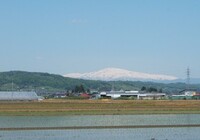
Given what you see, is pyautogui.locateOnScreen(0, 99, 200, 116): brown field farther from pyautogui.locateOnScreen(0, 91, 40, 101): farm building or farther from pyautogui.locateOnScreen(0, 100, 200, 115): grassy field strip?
pyautogui.locateOnScreen(0, 91, 40, 101): farm building

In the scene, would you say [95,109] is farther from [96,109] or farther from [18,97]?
[18,97]

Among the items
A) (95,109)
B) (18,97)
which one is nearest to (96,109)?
(95,109)

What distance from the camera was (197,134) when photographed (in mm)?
23172

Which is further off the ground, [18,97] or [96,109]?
A: [18,97]

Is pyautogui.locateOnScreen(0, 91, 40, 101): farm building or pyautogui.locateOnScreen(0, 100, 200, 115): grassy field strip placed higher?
pyautogui.locateOnScreen(0, 91, 40, 101): farm building

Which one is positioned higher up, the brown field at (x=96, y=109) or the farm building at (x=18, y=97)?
the farm building at (x=18, y=97)

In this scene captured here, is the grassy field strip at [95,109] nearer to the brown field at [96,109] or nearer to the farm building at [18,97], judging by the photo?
the brown field at [96,109]

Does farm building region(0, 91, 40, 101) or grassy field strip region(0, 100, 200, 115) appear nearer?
grassy field strip region(0, 100, 200, 115)

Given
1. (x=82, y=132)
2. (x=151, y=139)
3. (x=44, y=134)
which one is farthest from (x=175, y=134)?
(x=44, y=134)

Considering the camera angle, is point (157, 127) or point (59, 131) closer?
point (59, 131)

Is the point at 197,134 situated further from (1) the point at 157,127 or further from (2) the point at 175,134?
(1) the point at 157,127

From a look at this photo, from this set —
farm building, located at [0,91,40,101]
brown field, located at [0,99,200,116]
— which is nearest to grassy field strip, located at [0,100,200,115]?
brown field, located at [0,99,200,116]

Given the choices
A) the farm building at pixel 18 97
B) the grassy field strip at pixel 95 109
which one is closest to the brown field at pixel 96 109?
the grassy field strip at pixel 95 109

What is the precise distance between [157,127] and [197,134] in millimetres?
4034
